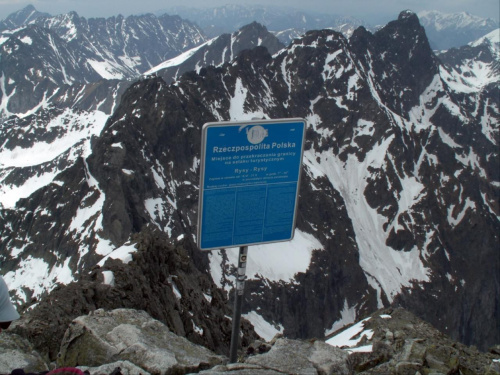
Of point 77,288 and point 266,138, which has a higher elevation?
point 266,138

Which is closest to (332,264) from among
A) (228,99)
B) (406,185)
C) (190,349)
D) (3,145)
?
(406,185)

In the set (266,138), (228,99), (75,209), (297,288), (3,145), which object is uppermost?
(228,99)

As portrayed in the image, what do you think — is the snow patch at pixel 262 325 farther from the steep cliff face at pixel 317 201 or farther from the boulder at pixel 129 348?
the boulder at pixel 129 348

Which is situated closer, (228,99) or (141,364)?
(141,364)

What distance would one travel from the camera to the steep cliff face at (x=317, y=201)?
236 feet

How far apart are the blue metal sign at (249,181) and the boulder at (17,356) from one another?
5204 mm

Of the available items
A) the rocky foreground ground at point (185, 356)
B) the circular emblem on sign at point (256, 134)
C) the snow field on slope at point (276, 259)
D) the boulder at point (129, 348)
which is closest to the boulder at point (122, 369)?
the rocky foreground ground at point (185, 356)

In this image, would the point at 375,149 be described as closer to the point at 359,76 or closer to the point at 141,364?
the point at 359,76

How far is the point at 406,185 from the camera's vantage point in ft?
465

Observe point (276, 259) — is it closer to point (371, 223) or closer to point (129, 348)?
point (371, 223)

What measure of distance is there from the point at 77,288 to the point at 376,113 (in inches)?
5820

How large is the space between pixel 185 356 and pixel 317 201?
113m

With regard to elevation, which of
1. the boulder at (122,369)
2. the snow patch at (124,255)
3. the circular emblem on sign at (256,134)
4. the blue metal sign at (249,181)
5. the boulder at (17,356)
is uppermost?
the circular emblem on sign at (256,134)

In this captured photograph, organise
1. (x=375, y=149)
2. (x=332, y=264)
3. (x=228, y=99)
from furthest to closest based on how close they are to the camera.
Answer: (x=375, y=149)
(x=228, y=99)
(x=332, y=264)
